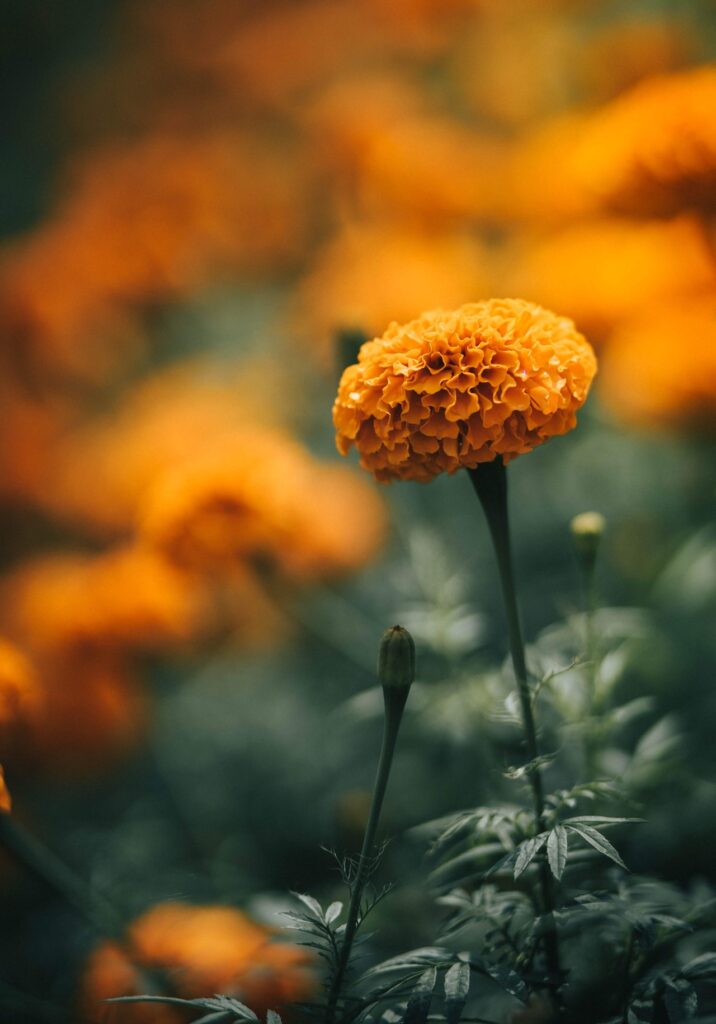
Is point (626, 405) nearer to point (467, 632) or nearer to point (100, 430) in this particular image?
point (467, 632)

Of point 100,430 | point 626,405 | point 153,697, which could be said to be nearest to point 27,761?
point 153,697

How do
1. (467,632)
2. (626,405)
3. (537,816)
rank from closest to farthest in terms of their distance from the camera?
(537,816), (467,632), (626,405)

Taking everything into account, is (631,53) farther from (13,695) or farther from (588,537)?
(13,695)

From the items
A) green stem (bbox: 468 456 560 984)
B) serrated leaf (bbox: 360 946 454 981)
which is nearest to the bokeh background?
green stem (bbox: 468 456 560 984)

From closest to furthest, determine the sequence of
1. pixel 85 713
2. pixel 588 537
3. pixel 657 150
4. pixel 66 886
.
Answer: pixel 588 537, pixel 66 886, pixel 657 150, pixel 85 713

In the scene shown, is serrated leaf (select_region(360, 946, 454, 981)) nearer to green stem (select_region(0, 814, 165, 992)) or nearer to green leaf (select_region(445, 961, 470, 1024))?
green leaf (select_region(445, 961, 470, 1024))

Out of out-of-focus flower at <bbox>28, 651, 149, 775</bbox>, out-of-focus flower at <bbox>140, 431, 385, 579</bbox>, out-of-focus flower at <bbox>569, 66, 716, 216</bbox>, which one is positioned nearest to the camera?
out-of-focus flower at <bbox>569, 66, 716, 216</bbox>

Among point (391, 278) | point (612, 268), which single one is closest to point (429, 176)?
point (391, 278)
